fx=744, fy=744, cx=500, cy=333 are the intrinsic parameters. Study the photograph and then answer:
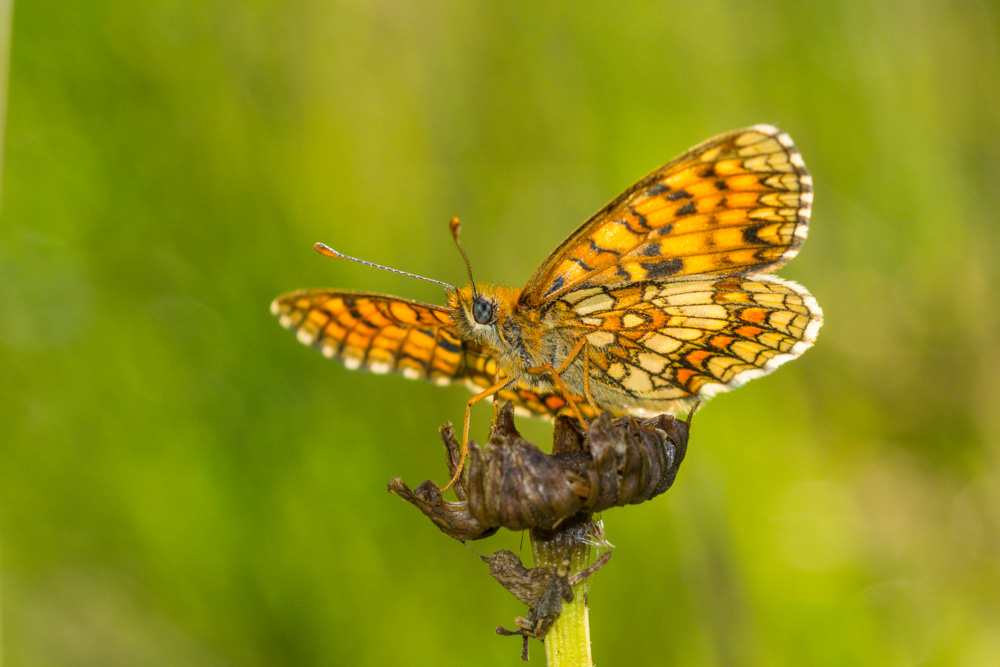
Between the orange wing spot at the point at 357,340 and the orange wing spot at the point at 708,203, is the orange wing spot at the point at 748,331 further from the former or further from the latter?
the orange wing spot at the point at 357,340

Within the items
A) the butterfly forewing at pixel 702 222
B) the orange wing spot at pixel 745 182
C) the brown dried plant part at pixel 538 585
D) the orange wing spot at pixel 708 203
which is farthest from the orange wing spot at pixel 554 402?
the brown dried plant part at pixel 538 585

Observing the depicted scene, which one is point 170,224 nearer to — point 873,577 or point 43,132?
point 43,132

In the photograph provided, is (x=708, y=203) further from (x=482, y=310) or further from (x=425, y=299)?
(x=425, y=299)

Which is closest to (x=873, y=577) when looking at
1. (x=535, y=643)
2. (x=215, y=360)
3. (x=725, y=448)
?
(x=725, y=448)

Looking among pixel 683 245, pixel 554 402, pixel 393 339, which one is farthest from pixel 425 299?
pixel 683 245

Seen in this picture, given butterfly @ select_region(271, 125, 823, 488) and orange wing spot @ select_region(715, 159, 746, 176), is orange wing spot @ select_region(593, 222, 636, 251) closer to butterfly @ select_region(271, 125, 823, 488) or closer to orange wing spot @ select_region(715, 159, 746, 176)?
butterfly @ select_region(271, 125, 823, 488)

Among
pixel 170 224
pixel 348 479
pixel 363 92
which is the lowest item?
pixel 348 479
